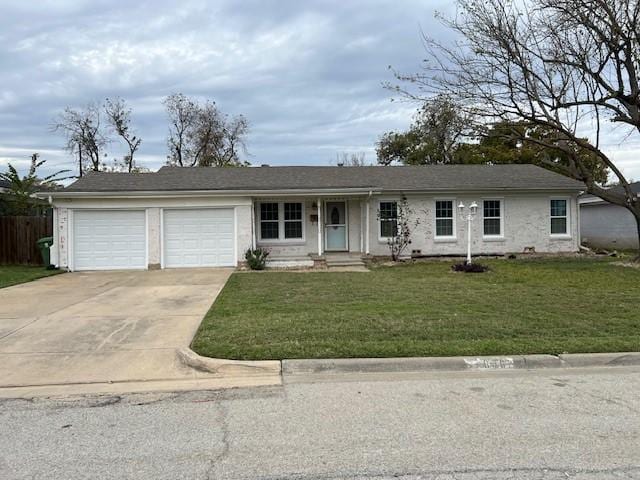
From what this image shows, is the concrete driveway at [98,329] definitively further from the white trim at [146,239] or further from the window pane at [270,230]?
the window pane at [270,230]

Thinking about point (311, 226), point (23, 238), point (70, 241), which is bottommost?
point (70, 241)

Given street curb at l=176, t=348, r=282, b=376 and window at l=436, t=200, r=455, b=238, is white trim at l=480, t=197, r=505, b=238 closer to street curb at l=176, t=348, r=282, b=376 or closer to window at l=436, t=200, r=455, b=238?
window at l=436, t=200, r=455, b=238

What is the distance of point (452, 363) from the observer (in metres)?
6.00

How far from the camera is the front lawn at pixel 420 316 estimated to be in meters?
6.46

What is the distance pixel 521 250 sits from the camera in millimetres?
19797

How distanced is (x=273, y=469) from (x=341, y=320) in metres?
4.53

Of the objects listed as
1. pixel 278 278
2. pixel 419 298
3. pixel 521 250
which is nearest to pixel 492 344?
pixel 419 298

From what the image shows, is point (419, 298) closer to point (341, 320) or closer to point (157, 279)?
point (341, 320)

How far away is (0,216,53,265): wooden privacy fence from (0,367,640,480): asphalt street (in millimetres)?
15676

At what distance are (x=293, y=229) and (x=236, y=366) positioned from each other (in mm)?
13306

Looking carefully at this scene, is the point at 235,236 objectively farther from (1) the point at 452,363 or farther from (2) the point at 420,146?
(2) the point at 420,146

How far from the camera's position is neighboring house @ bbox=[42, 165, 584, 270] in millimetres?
16984

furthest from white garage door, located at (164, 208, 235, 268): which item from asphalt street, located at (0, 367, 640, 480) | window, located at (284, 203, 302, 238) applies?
asphalt street, located at (0, 367, 640, 480)

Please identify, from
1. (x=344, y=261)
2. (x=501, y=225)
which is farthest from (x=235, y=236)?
(x=501, y=225)
